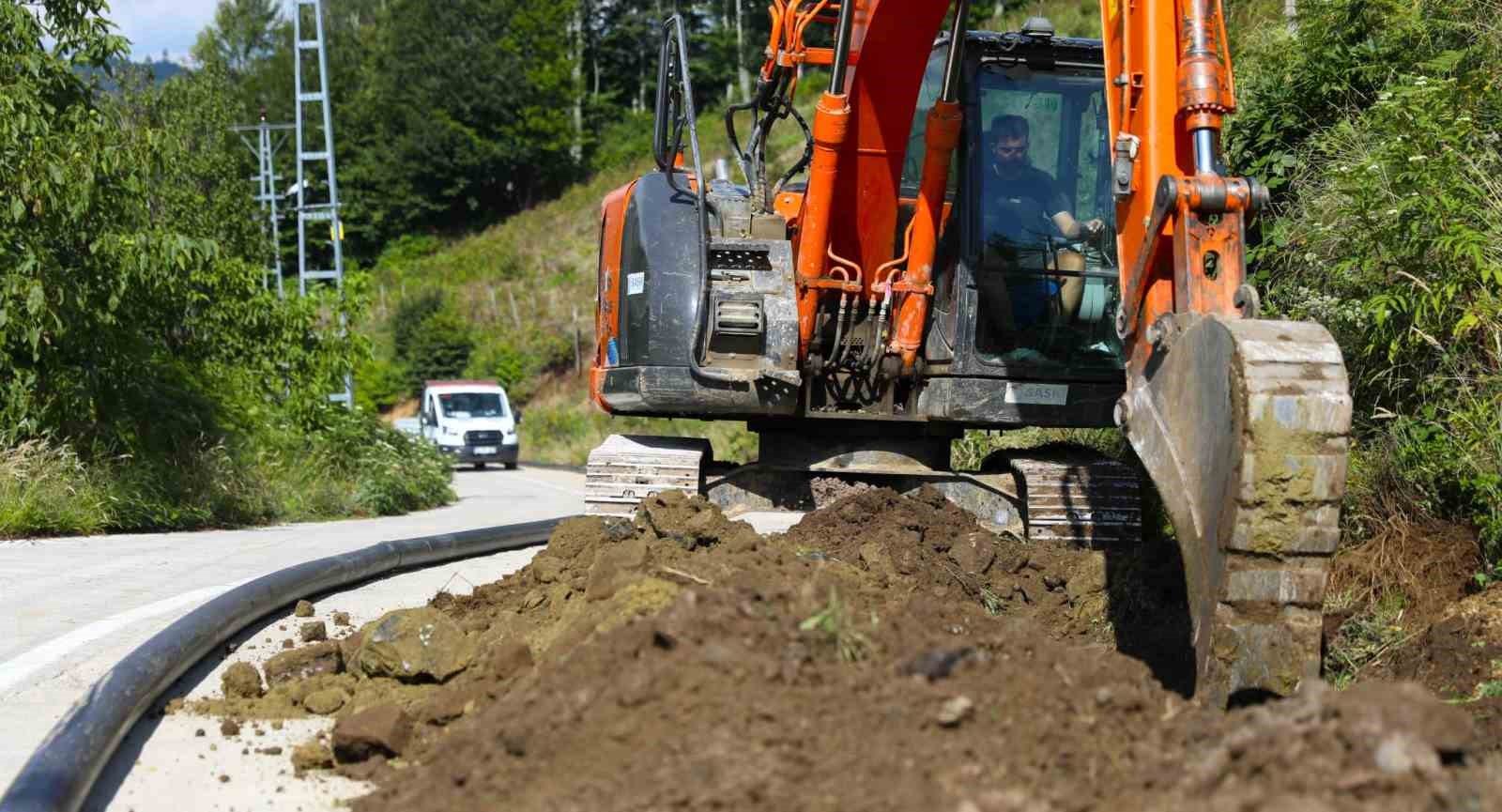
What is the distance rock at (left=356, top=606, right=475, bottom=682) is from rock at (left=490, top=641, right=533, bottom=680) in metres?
0.40

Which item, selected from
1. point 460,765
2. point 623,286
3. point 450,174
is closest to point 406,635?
point 460,765

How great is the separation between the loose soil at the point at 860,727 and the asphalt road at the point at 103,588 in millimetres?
902

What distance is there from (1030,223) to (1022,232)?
0.07 metres

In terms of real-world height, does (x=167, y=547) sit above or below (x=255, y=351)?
below

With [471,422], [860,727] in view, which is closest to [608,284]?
[860,727]

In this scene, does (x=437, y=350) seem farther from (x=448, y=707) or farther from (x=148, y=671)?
(x=448, y=707)

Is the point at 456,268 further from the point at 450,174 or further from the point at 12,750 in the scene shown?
the point at 12,750

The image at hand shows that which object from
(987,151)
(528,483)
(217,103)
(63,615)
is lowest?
(528,483)

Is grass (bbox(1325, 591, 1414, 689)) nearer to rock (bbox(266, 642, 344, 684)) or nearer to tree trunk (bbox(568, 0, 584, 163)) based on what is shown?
rock (bbox(266, 642, 344, 684))

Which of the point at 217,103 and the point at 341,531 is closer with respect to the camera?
the point at 341,531

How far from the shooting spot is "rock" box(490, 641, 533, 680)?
5.11 meters

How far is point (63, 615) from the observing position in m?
7.52

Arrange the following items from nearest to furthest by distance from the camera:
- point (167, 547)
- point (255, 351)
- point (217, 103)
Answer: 1. point (167, 547)
2. point (255, 351)
3. point (217, 103)

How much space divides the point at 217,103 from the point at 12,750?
31311 millimetres
